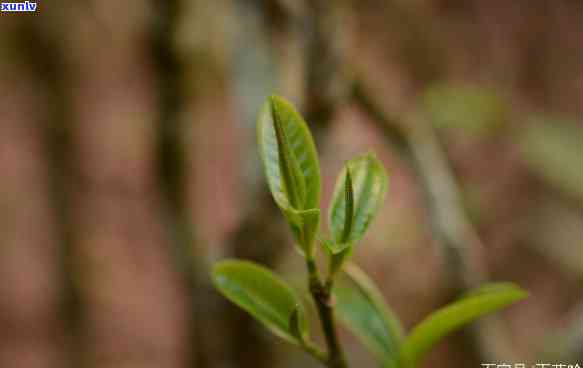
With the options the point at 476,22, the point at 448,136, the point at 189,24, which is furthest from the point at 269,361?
the point at 476,22

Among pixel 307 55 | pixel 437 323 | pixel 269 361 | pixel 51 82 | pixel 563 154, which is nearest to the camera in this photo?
pixel 437 323

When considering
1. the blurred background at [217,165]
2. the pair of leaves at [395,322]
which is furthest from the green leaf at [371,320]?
the blurred background at [217,165]

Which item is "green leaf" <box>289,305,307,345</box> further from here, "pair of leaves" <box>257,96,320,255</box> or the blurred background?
the blurred background

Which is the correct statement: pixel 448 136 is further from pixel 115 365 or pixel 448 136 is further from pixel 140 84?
pixel 115 365

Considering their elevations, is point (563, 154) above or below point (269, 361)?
above

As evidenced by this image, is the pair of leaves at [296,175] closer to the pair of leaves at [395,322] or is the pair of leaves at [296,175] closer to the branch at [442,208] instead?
the pair of leaves at [395,322]

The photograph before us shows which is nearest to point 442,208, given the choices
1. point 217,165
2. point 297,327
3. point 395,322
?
point 395,322

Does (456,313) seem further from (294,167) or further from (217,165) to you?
(217,165)
